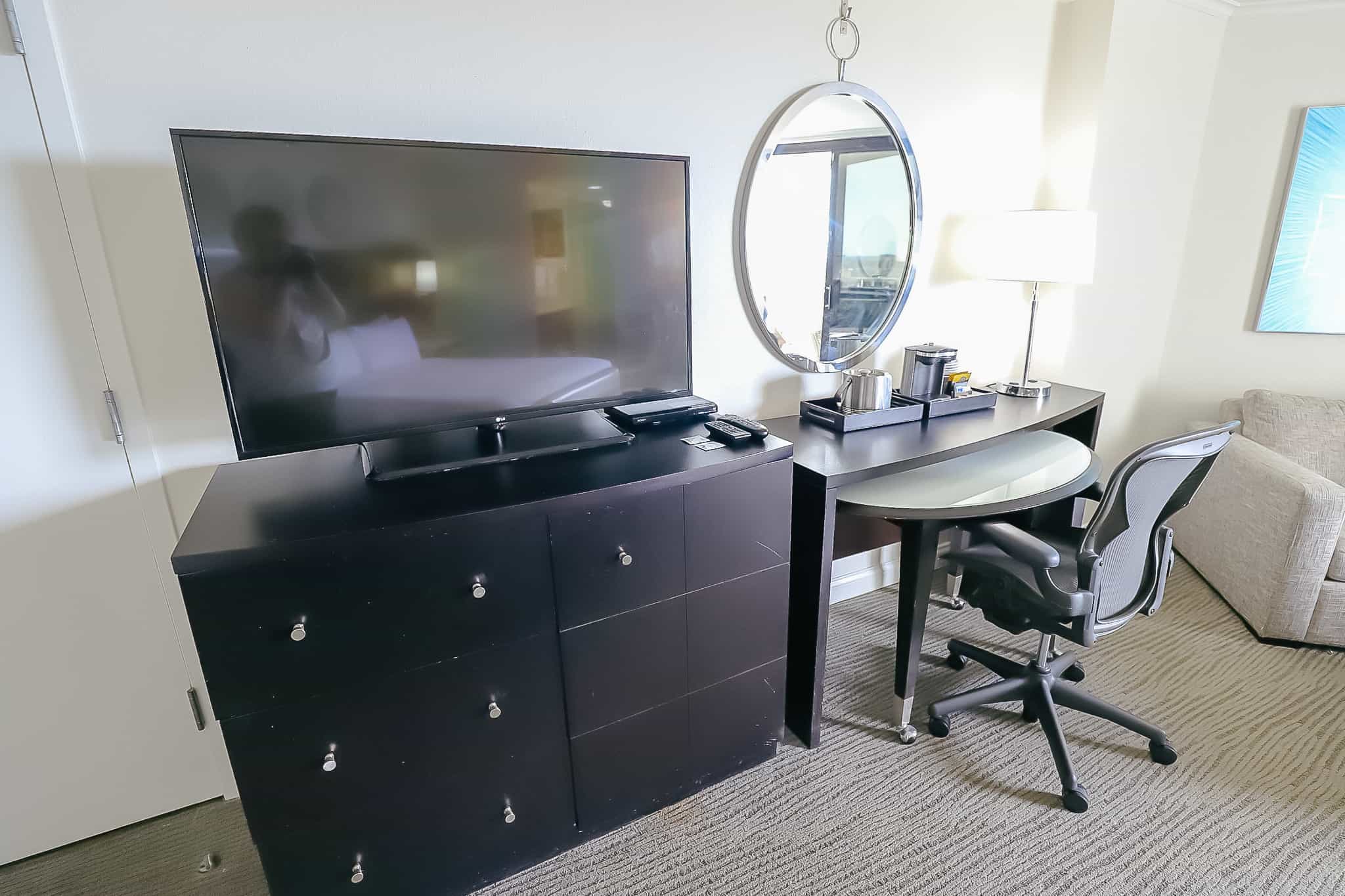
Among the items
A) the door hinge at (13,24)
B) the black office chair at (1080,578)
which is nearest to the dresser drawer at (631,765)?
the black office chair at (1080,578)

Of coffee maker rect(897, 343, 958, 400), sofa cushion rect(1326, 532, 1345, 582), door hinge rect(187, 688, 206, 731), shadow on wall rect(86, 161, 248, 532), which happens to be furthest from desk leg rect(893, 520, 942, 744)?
door hinge rect(187, 688, 206, 731)

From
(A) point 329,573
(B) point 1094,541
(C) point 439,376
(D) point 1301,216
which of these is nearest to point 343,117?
(C) point 439,376

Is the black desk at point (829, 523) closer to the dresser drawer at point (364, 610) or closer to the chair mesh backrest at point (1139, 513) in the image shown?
the chair mesh backrest at point (1139, 513)

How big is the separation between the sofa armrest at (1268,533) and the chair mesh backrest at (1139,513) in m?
0.88

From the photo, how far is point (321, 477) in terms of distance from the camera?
1334 millimetres

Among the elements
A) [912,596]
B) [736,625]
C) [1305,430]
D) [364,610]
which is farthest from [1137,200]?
[364,610]

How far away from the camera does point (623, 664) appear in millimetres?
1413

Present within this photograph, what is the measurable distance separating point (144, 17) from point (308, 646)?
1.20 metres

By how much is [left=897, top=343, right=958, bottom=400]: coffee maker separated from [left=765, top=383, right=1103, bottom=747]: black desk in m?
0.14

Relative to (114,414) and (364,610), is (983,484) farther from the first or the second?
(114,414)

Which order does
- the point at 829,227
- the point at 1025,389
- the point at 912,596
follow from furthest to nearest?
1. the point at 1025,389
2. the point at 829,227
3. the point at 912,596

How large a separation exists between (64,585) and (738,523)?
147cm

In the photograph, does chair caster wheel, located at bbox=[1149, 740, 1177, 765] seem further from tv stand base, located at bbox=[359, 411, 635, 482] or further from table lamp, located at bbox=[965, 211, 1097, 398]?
tv stand base, located at bbox=[359, 411, 635, 482]

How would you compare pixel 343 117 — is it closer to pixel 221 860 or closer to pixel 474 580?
pixel 474 580
